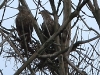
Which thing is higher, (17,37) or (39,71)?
(17,37)

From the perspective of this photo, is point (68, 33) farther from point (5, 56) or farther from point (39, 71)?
point (5, 56)

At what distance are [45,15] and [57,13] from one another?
138 cm

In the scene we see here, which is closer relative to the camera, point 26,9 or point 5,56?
point 5,56

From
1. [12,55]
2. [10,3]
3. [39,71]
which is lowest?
[39,71]

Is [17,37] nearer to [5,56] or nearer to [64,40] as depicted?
[5,56]

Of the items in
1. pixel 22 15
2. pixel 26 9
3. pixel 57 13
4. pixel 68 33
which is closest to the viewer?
pixel 57 13

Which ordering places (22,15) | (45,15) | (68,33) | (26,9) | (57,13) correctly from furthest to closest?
(45,15) < (22,15) < (26,9) < (68,33) < (57,13)

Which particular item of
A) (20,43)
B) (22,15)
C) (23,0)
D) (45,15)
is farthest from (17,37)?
(45,15)

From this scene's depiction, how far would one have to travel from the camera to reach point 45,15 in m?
4.10

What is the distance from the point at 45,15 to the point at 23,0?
1011 mm

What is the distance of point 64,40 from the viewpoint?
288 cm

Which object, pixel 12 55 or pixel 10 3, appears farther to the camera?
pixel 12 55

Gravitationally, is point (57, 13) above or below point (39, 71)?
above

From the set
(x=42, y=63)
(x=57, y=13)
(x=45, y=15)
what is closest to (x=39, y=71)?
(x=42, y=63)
